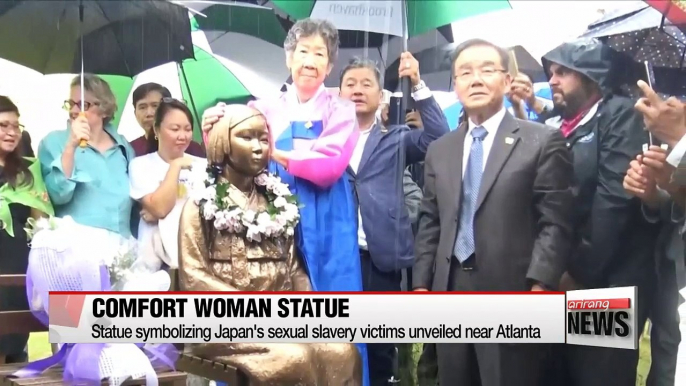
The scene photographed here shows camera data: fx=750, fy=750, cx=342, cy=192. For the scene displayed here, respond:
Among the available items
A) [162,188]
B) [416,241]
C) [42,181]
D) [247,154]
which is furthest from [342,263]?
[42,181]

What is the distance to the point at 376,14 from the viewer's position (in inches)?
120

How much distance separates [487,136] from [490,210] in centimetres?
31

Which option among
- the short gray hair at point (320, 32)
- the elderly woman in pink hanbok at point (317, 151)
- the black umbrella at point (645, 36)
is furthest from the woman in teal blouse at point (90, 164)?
the black umbrella at point (645, 36)

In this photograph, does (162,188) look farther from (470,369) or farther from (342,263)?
(470,369)

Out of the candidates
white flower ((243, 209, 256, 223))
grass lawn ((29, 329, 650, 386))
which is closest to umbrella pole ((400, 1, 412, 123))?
white flower ((243, 209, 256, 223))

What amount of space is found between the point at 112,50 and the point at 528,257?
6.09 feet

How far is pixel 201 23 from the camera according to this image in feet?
9.88

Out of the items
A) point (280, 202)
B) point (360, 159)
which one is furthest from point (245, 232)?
point (360, 159)

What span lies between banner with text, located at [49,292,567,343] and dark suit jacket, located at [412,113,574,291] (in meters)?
0.10

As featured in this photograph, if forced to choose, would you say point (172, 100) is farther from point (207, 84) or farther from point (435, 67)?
point (435, 67)

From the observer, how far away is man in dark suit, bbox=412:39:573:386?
118 inches

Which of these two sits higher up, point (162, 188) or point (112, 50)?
point (112, 50)

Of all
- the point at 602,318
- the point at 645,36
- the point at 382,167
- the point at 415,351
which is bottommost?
the point at 415,351

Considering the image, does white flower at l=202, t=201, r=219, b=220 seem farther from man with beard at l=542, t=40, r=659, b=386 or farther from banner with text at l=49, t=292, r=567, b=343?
man with beard at l=542, t=40, r=659, b=386
